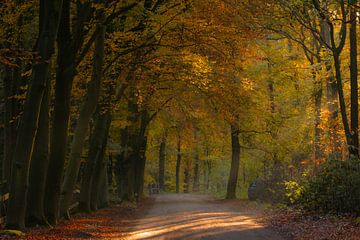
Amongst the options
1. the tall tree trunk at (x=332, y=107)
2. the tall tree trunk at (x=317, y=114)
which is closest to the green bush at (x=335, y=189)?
the tall tree trunk at (x=332, y=107)

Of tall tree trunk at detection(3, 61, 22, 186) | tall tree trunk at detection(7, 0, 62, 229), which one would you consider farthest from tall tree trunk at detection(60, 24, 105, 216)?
tall tree trunk at detection(7, 0, 62, 229)

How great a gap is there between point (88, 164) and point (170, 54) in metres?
5.48

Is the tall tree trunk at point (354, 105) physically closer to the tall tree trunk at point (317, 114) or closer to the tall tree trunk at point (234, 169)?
the tall tree trunk at point (317, 114)

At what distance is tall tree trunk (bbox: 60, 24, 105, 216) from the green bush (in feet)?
26.0

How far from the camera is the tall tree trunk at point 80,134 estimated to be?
611 inches

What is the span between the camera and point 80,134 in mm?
15648

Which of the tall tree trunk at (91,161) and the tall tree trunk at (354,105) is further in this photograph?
the tall tree trunk at (91,161)

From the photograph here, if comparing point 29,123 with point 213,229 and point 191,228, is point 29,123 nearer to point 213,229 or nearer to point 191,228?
point 191,228

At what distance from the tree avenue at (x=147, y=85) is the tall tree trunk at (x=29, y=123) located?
24 mm

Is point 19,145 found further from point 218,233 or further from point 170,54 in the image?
point 170,54

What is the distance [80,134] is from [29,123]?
16.8 feet

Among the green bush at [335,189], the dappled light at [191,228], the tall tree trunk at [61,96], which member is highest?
the tall tree trunk at [61,96]

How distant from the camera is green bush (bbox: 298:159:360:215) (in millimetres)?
13672

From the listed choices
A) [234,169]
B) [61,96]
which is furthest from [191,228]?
[234,169]
